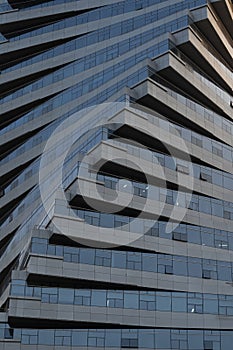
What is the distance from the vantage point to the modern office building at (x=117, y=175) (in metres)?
57.6

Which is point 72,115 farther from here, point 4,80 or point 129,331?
point 129,331

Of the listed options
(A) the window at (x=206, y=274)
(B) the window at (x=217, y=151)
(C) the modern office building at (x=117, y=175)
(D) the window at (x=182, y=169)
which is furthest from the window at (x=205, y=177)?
(A) the window at (x=206, y=274)

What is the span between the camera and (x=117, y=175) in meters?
66.9

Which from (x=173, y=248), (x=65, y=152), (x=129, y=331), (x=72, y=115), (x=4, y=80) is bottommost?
(x=129, y=331)

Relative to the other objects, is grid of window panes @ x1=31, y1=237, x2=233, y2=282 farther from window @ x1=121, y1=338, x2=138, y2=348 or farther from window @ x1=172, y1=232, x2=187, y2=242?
window @ x1=121, y1=338, x2=138, y2=348

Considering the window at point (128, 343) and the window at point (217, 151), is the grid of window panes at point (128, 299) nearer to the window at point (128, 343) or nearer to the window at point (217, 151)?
the window at point (128, 343)

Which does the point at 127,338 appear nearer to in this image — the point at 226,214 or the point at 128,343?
the point at 128,343

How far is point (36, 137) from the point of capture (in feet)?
258

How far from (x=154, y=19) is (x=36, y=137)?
1917cm

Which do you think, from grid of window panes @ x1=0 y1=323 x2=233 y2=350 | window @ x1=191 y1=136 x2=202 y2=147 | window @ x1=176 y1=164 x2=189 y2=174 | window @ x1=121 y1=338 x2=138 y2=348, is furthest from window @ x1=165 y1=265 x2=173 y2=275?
window @ x1=191 y1=136 x2=202 y2=147

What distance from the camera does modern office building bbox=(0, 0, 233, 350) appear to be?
189 ft

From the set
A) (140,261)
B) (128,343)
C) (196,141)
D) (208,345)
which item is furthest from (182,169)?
(128,343)

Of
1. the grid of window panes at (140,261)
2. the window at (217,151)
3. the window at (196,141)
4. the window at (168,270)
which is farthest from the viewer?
the window at (217,151)

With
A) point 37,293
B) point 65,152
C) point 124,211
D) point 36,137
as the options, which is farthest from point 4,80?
point 37,293
